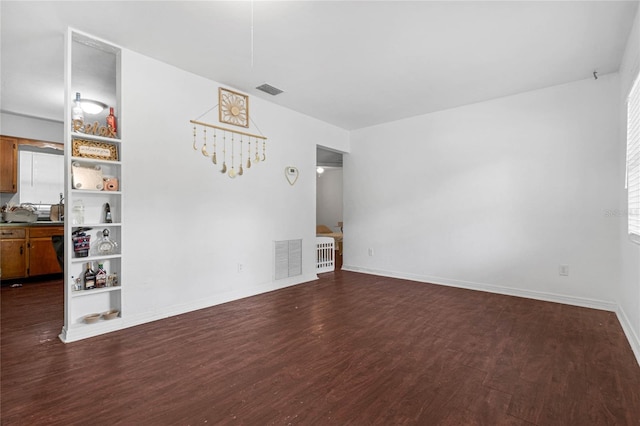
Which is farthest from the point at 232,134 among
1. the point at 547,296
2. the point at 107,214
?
the point at 547,296

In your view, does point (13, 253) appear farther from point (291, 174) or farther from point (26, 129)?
point (291, 174)

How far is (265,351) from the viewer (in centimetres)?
236

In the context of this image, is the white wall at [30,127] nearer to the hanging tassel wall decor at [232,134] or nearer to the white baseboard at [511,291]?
the hanging tassel wall decor at [232,134]

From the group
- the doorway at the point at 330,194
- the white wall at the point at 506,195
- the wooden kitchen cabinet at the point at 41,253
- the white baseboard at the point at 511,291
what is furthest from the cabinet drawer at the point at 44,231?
the doorway at the point at 330,194

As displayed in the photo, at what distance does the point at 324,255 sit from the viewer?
552 cm

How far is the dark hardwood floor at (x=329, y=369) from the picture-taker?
1.62m

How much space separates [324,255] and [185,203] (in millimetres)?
→ 2873

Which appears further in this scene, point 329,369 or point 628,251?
point 628,251

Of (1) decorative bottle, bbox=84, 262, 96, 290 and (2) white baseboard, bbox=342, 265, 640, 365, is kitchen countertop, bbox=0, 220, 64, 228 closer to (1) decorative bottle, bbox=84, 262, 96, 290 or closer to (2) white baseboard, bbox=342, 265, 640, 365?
(1) decorative bottle, bbox=84, 262, 96, 290

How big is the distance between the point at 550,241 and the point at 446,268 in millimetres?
1360

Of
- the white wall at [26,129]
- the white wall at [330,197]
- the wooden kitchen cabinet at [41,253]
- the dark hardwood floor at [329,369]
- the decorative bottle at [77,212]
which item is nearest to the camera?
the dark hardwood floor at [329,369]

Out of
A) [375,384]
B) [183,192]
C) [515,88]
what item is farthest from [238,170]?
[515,88]

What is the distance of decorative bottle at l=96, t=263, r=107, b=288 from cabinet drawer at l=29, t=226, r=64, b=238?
10.0ft

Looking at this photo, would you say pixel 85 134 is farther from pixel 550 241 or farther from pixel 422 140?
pixel 550 241
